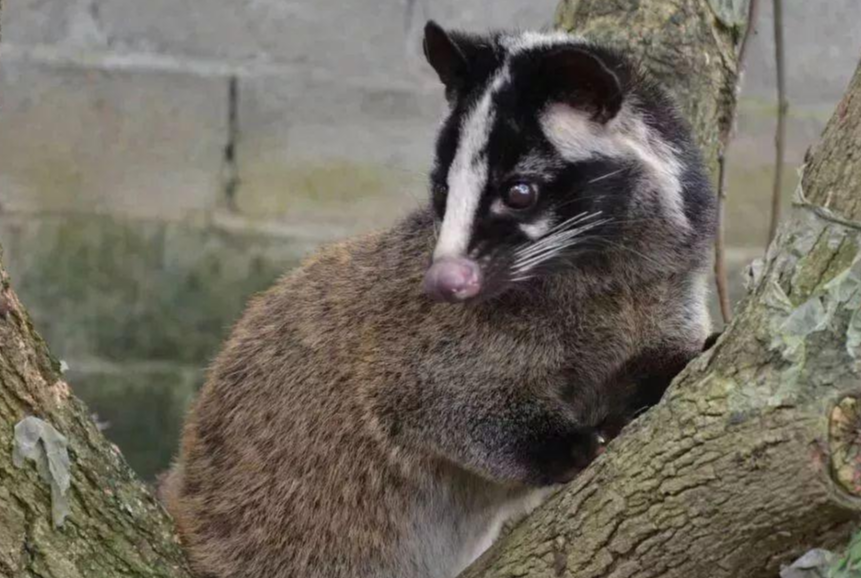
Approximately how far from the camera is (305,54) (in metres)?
6.43

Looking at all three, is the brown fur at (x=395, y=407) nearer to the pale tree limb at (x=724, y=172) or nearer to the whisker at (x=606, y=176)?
the whisker at (x=606, y=176)

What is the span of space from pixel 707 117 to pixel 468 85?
1.00 metres

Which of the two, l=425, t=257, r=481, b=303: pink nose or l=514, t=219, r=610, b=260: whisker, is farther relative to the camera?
l=514, t=219, r=610, b=260: whisker

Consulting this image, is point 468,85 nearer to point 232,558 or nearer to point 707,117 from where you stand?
point 707,117

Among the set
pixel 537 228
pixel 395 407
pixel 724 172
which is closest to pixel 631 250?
pixel 537 228

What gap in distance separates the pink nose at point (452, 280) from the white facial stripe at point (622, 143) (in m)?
0.38

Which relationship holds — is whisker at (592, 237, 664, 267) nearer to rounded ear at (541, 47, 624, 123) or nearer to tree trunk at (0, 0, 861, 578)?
rounded ear at (541, 47, 624, 123)

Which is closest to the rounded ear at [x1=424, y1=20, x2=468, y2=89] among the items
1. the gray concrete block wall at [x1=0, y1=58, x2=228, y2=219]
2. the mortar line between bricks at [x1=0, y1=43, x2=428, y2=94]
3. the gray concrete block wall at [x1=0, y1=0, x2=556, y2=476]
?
the gray concrete block wall at [x1=0, y1=0, x2=556, y2=476]

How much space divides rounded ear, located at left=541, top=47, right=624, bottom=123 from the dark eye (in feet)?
0.75

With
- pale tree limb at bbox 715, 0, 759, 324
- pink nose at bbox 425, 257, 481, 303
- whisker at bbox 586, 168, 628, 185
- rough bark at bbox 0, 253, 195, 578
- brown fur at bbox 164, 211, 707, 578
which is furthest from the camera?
pale tree limb at bbox 715, 0, 759, 324

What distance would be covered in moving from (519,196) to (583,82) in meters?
0.31

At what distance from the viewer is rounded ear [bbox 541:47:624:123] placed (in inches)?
117

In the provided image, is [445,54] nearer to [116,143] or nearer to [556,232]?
[556,232]

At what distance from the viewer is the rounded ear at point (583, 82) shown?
9.75 feet
